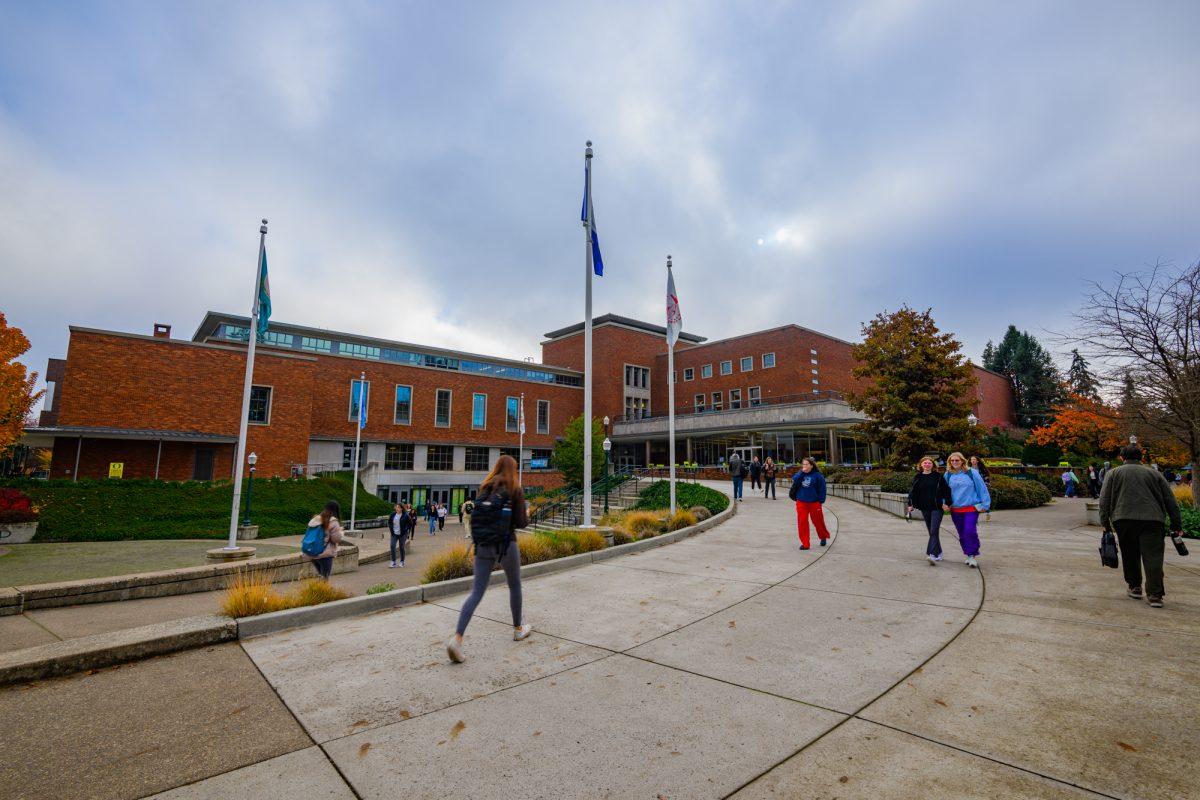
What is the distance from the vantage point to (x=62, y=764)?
10.2ft

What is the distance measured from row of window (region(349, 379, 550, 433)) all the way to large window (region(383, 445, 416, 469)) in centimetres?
207

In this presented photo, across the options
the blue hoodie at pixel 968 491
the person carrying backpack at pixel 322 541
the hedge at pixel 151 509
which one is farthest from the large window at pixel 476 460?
the blue hoodie at pixel 968 491

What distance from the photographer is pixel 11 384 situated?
91.3 feet

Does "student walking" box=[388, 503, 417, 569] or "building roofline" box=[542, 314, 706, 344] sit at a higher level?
"building roofline" box=[542, 314, 706, 344]

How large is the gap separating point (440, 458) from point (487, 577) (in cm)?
4145

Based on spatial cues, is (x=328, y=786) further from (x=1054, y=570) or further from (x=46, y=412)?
(x=46, y=412)

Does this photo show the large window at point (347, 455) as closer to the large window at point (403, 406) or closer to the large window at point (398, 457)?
the large window at point (398, 457)

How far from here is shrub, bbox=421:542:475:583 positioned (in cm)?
787

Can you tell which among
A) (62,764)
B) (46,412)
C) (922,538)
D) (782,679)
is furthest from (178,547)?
(46,412)

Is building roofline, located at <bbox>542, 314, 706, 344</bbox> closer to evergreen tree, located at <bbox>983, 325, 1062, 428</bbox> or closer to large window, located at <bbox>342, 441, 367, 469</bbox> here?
large window, located at <bbox>342, 441, 367, 469</bbox>

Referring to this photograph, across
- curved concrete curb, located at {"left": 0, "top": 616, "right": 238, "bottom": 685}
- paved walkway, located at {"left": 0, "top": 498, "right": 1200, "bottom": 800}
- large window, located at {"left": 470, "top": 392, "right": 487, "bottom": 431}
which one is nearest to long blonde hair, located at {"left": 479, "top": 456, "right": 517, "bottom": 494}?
paved walkway, located at {"left": 0, "top": 498, "right": 1200, "bottom": 800}

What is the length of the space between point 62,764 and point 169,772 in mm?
711

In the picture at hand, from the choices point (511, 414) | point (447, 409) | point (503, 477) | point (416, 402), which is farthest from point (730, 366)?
point (503, 477)

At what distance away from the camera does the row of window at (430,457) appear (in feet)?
132
